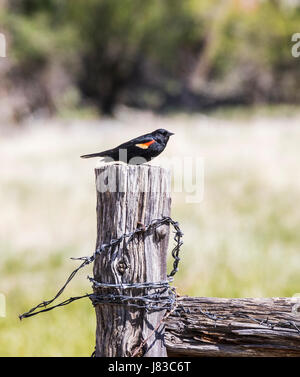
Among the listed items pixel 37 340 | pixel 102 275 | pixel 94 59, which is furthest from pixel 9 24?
pixel 102 275

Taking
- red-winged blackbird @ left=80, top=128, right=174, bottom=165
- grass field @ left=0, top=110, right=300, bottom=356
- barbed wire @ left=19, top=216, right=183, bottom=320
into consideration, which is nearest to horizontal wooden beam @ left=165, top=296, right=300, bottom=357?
barbed wire @ left=19, top=216, right=183, bottom=320

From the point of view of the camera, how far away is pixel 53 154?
16.9 m

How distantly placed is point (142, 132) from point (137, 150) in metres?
17.2

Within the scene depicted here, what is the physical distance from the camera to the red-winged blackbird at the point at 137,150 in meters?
2.81

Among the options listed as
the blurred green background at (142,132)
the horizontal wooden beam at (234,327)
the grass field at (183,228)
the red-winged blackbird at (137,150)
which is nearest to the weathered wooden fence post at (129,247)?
the horizontal wooden beam at (234,327)

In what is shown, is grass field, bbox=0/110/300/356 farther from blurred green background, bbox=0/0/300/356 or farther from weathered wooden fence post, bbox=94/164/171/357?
weathered wooden fence post, bbox=94/164/171/357

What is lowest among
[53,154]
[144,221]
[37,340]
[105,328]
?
[37,340]

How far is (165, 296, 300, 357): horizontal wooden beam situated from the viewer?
2509 mm

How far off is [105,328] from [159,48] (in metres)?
41.1

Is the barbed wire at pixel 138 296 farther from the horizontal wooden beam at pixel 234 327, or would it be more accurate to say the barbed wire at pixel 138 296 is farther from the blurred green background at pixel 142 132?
the blurred green background at pixel 142 132

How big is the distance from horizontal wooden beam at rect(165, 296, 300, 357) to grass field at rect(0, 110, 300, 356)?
37.7 inches

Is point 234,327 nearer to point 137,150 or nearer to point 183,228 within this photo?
point 137,150

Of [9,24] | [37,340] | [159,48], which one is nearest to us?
[37,340]
